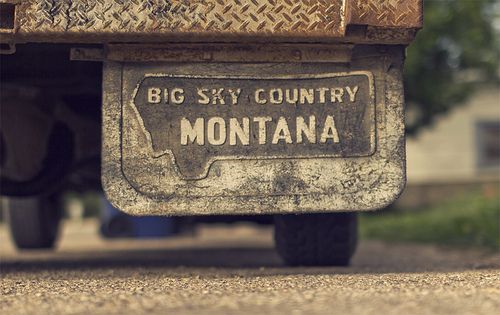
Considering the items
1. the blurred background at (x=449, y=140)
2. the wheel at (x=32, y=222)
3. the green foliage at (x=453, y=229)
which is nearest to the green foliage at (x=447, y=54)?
the blurred background at (x=449, y=140)

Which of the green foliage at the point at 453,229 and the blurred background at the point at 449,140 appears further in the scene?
the blurred background at the point at 449,140

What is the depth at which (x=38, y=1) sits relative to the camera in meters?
3.32

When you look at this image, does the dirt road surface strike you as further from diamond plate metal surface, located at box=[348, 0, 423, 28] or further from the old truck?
diamond plate metal surface, located at box=[348, 0, 423, 28]

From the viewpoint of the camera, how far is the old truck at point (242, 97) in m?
3.34

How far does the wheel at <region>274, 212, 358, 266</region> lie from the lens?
13.6 feet

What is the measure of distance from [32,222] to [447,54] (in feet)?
28.1

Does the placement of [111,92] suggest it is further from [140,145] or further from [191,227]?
[191,227]

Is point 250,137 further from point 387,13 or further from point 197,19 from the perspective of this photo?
A: point 387,13

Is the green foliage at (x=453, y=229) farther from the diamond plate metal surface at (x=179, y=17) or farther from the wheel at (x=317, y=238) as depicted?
the diamond plate metal surface at (x=179, y=17)

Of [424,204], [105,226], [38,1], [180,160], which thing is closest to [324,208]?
[180,160]

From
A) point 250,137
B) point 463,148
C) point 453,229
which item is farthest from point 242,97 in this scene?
point 463,148

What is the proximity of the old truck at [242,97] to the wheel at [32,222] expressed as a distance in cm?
318

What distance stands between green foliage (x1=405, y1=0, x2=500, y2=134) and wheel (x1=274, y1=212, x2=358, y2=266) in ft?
28.9

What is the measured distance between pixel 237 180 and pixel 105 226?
6.85 m
